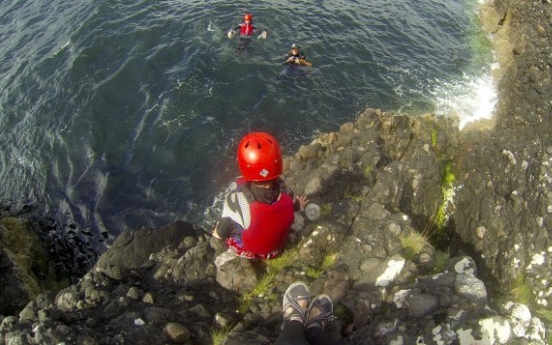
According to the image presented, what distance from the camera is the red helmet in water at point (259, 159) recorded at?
22.1ft

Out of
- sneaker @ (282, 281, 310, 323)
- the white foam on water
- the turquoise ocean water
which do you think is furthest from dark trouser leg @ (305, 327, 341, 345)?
the white foam on water

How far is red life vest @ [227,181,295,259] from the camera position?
7.31 m

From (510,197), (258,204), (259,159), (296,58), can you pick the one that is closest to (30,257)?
(258,204)

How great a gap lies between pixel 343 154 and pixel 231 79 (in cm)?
892

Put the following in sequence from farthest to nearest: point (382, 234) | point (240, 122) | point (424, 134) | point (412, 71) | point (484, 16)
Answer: point (484, 16) → point (412, 71) → point (240, 122) → point (424, 134) → point (382, 234)

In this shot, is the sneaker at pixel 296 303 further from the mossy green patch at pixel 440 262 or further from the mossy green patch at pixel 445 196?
the mossy green patch at pixel 445 196

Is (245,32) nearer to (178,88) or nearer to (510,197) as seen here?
(178,88)

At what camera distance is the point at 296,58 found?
67.2 ft

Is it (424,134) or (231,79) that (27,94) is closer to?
(231,79)

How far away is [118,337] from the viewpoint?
6.77 metres

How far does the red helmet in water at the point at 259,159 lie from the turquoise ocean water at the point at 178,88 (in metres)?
8.03

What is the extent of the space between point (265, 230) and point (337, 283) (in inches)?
71.5

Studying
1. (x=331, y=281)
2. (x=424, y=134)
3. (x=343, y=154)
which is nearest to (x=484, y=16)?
(x=424, y=134)

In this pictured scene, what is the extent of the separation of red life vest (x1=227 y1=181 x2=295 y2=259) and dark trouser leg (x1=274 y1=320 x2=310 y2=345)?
1728 millimetres
